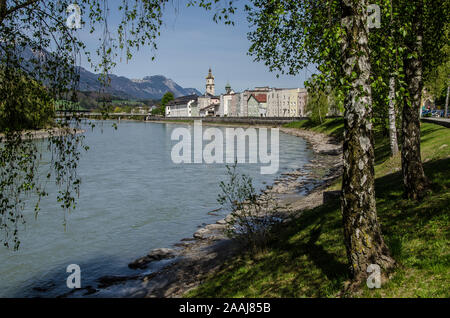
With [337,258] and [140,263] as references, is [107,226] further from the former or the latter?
[337,258]

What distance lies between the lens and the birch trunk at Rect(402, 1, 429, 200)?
459 inches

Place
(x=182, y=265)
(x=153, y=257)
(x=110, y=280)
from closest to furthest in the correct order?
(x=110, y=280), (x=182, y=265), (x=153, y=257)

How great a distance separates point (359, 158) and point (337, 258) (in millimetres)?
3278

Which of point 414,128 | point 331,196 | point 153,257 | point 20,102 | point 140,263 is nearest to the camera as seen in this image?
point 20,102

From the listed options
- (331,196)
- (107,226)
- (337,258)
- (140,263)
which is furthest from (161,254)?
(337,258)

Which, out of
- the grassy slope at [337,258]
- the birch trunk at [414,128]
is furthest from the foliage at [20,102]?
the birch trunk at [414,128]

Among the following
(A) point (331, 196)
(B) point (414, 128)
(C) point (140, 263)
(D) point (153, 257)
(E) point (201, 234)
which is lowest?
(C) point (140, 263)

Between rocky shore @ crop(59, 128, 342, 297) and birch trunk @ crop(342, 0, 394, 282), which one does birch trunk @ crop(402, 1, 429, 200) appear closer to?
rocky shore @ crop(59, 128, 342, 297)

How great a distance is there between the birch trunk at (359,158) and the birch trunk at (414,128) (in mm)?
5075

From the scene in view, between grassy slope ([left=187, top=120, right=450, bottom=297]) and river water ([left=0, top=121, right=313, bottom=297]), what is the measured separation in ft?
18.6

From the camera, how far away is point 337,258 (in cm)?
954

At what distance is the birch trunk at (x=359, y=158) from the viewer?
7402 millimetres

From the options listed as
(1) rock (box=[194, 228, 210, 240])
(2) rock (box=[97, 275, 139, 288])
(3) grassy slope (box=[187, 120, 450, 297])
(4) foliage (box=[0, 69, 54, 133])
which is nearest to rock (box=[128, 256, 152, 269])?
(2) rock (box=[97, 275, 139, 288])
